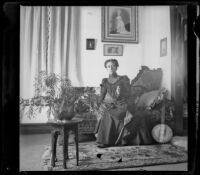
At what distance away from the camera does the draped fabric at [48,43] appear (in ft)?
6.18

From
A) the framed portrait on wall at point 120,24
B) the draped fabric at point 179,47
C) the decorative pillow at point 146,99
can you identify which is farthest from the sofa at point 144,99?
the framed portrait on wall at point 120,24

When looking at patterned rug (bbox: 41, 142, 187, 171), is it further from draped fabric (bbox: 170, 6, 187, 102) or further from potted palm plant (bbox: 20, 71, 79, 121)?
draped fabric (bbox: 170, 6, 187, 102)

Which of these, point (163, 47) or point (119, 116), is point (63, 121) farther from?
point (163, 47)

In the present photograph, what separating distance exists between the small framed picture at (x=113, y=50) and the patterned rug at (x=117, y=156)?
749 mm

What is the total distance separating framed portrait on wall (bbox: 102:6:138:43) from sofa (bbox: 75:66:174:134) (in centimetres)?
30

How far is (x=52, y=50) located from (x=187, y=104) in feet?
3.92

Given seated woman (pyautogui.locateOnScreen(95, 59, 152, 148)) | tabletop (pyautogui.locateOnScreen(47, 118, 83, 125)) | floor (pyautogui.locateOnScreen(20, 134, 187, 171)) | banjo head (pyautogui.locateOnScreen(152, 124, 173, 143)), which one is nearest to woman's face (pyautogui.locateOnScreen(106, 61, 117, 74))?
seated woman (pyautogui.locateOnScreen(95, 59, 152, 148))

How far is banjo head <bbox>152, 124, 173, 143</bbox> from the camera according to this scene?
1.95 metres

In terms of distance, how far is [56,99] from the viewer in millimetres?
1900

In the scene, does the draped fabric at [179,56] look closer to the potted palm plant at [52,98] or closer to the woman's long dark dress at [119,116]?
the woman's long dark dress at [119,116]

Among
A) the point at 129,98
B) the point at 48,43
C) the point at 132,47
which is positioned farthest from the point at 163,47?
the point at 48,43
